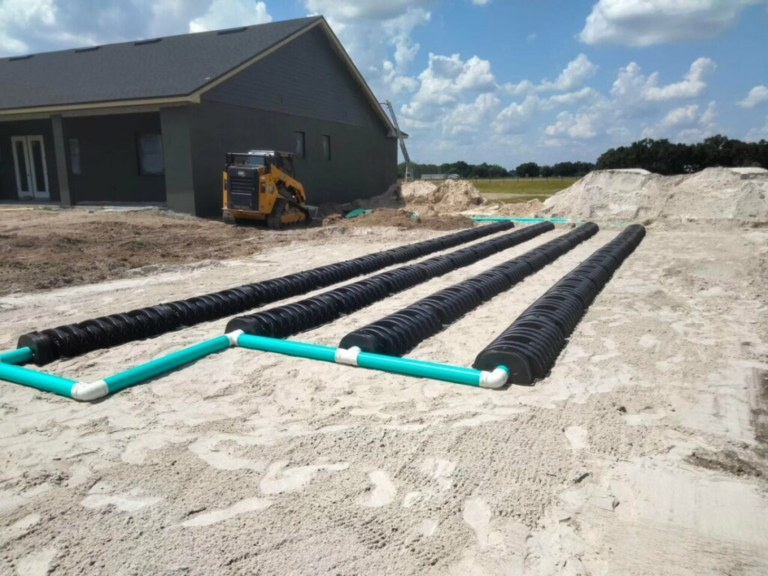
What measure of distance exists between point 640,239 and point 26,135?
863 inches

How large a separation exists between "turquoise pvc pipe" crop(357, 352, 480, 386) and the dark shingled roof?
14088 mm

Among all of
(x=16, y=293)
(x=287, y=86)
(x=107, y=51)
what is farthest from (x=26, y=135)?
(x=16, y=293)

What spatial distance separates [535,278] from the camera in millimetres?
9602

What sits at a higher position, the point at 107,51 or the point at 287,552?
the point at 107,51

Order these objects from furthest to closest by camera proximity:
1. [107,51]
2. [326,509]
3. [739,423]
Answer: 1. [107,51]
2. [739,423]
3. [326,509]

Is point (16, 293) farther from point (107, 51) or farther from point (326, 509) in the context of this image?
point (107, 51)

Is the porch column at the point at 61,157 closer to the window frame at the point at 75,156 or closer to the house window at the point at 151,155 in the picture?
the window frame at the point at 75,156

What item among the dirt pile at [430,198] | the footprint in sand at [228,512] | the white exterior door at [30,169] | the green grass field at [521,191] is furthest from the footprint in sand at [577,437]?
the green grass field at [521,191]

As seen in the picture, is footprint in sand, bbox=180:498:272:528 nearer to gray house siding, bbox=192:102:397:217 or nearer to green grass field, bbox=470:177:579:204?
gray house siding, bbox=192:102:397:217

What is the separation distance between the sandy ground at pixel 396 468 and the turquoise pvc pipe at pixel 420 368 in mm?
95

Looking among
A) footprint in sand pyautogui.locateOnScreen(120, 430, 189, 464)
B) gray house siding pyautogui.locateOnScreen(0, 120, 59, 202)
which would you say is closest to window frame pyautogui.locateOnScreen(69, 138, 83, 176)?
gray house siding pyautogui.locateOnScreen(0, 120, 59, 202)

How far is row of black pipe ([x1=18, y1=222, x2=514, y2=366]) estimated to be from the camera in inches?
212

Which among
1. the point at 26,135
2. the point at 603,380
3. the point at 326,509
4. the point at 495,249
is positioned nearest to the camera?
the point at 326,509

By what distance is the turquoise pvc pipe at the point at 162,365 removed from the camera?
14.9 ft
